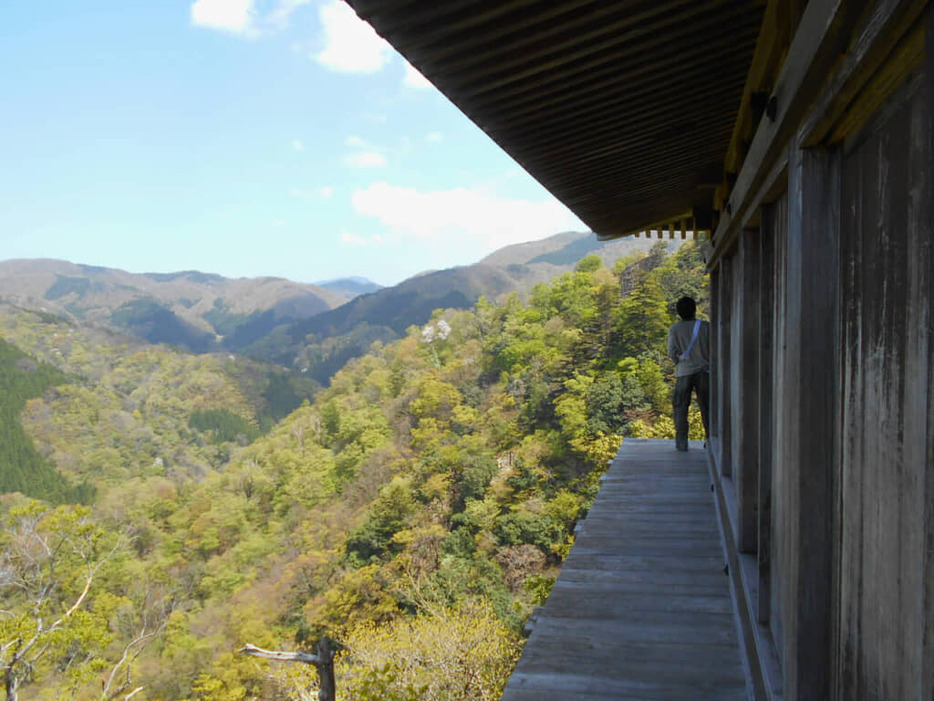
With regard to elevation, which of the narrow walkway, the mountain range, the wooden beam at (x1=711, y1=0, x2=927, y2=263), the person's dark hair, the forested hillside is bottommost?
the forested hillside

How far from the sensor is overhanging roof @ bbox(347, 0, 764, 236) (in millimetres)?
1276

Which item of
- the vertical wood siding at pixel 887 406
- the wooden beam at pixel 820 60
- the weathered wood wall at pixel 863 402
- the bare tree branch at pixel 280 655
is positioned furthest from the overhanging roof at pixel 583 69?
the bare tree branch at pixel 280 655

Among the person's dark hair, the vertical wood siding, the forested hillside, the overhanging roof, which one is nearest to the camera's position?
the vertical wood siding

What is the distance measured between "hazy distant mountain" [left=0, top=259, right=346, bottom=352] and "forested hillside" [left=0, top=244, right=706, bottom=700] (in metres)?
71.9

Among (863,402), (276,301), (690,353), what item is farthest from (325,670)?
(276,301)

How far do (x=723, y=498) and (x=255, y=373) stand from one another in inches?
2602

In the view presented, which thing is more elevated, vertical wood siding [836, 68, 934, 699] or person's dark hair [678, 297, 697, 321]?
person's dark hair [678, 297, 697, 321]

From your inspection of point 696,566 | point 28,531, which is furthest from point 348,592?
point 696,566

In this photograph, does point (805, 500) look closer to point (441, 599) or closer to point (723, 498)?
point (723, 498)

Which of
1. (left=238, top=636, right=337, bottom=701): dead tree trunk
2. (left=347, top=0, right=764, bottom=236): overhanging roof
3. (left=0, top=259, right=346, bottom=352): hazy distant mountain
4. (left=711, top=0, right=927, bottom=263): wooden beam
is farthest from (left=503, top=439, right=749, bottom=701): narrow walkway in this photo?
(left=0, top=259, right=346, bottom=352): hazy distant mountain

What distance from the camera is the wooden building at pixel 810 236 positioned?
2.26ft

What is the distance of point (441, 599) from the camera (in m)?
15.6

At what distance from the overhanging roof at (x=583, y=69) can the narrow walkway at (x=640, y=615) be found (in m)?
1.83

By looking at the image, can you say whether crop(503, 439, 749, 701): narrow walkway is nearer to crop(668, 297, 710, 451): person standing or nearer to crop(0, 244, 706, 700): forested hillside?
crop(668, 297, 710, 451): person standing
